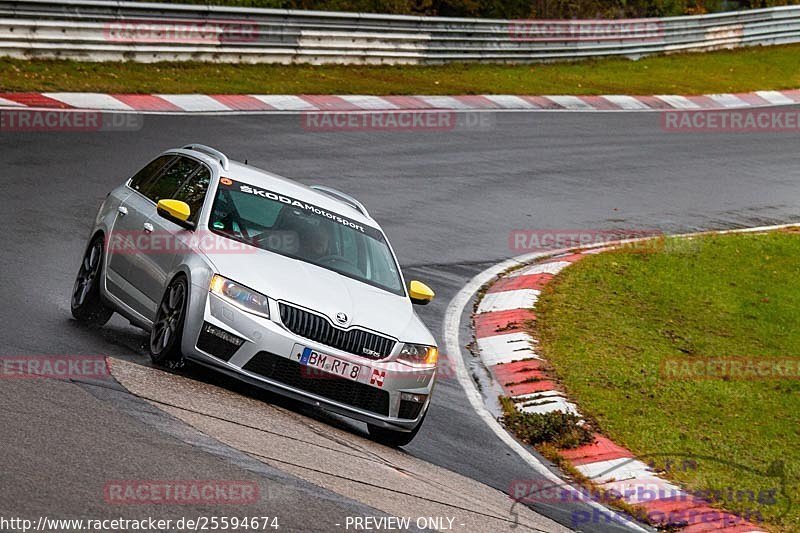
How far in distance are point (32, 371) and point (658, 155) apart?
1734 centimetres

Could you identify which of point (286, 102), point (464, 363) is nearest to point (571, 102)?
point (286, 102)

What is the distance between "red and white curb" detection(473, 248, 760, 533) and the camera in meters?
8.63

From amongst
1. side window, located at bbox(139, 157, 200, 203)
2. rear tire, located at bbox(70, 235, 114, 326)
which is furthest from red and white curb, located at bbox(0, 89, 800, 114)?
side window, located at bbox(139, 157, 200, 203)

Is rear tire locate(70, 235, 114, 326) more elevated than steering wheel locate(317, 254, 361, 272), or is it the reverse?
steering wheel locate(317, 254, 361, 272)

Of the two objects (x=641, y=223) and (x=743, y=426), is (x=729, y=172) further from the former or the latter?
(x=743, y=426)

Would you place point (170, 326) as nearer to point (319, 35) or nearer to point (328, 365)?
→ point (328, 365)

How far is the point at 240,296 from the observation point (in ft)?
27.4

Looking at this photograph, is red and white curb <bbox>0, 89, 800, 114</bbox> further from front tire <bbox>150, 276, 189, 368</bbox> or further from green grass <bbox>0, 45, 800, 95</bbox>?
front tire <bbox>150, 276, 189, 368</bbox>

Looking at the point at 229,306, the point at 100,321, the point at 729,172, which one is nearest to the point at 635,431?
the point at 229,306

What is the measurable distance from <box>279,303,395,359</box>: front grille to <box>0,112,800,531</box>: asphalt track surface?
0.57 metres

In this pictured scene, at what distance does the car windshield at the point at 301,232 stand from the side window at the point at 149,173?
1.09 meters

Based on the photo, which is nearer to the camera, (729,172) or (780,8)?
(729,172)

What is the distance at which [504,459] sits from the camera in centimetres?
920

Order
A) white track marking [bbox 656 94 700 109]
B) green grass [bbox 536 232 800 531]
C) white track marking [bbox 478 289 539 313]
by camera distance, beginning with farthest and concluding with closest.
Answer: white track marking [bbox 656 94 700 109] < white track marking [bbox 478 289 539 313] < green grass [bbox 536 232 800 531]
